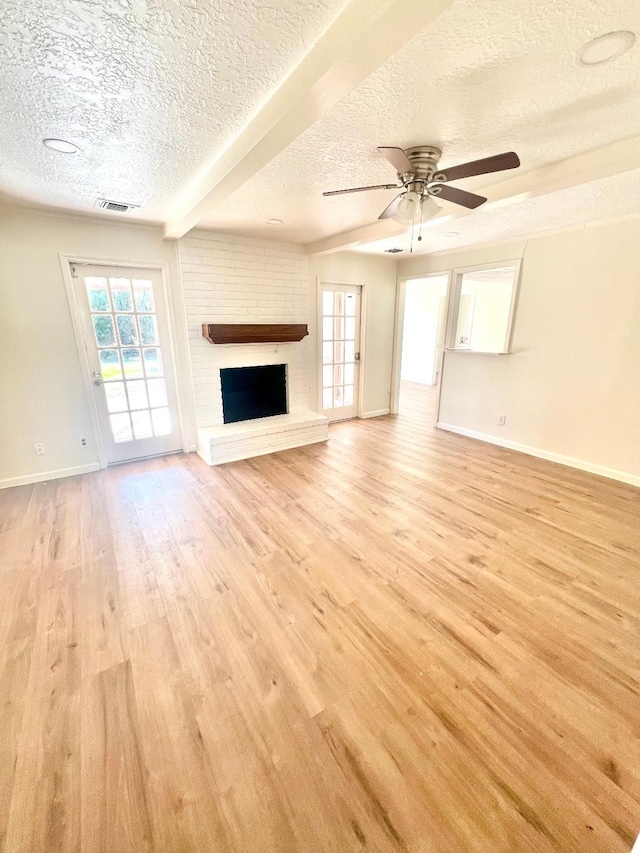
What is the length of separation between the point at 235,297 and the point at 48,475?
106 inches

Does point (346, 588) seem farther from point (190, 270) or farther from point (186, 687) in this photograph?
point (190, 270)

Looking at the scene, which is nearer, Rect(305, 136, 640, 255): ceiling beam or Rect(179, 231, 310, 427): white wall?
Rect(305, 136, 640, 255): ceiling beam

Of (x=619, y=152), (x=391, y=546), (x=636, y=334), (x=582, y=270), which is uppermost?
(x=619, y=152)

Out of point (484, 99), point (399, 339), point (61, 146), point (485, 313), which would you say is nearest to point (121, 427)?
point (61, 146)

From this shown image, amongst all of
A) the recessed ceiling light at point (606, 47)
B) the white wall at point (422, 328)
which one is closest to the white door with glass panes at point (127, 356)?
the recessed ceiling light at point (606, 47)

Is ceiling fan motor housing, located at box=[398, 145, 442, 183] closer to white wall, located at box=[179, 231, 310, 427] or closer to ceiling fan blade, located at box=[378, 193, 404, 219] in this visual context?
ceiling fan blade, located at box=[378, 193, 404, 219]

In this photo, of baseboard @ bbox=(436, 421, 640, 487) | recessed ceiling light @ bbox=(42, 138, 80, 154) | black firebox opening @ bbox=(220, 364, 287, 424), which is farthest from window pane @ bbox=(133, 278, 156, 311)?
Answer: baseboard @ bbox=(436, 421, 640, 487)

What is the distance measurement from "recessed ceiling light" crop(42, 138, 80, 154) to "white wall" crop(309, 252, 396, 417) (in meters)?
2.91

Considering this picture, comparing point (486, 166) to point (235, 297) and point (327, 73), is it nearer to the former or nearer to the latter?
point (327, 73)

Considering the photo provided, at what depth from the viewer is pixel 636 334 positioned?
3.12 meters

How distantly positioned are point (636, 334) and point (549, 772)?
11.7ft

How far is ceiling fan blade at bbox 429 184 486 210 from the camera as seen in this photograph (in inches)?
76.9

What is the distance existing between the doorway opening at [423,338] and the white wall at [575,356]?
120 inches

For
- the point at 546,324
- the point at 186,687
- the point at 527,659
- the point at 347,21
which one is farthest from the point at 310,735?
the point at 546,324
